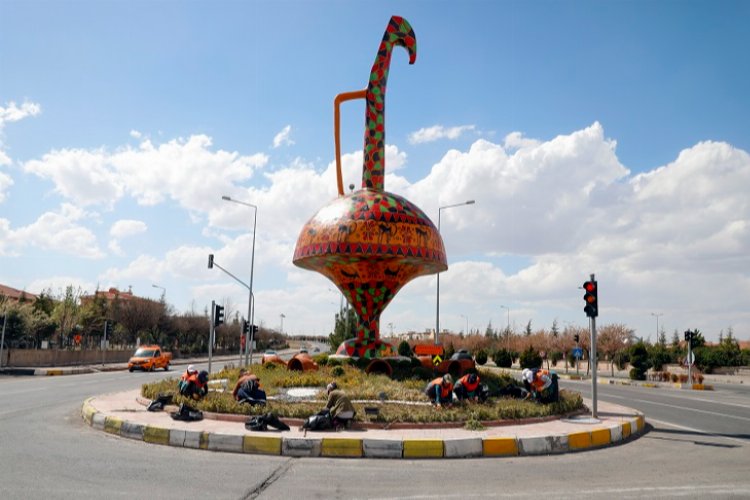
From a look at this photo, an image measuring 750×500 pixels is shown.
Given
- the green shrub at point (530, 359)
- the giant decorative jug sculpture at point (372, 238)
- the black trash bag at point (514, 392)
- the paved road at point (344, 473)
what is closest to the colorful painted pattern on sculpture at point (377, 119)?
the giant decorative jug sculpture at point (372, 238)

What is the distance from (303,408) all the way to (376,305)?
8.77 metres

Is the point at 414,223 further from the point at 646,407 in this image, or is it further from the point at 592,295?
the point at 646,407

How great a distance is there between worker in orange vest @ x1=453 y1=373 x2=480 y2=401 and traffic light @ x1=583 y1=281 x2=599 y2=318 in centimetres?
293

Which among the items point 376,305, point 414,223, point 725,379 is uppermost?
point 414,223

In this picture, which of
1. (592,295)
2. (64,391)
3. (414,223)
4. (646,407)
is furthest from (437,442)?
(64,391)

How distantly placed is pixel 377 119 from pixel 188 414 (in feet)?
43.2

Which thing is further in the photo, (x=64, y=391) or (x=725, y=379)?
(x=725, y=379)

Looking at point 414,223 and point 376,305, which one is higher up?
point 414,223

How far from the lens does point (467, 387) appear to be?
13.7m

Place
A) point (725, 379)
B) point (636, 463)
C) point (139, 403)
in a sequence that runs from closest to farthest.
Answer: point (636, 463) < point (139, 403) < point (725, 379)

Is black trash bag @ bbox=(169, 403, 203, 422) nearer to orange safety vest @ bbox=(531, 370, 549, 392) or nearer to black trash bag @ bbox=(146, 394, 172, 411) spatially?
black trash bag @ bbox=(146, 394, 172, 411)

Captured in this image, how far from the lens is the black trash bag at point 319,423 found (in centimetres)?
1095

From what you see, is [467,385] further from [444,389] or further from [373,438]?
[373,438]

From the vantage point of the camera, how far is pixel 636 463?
9547mm
